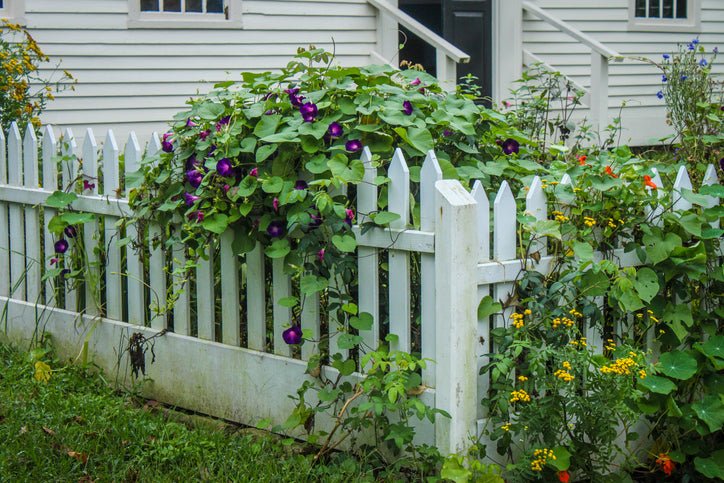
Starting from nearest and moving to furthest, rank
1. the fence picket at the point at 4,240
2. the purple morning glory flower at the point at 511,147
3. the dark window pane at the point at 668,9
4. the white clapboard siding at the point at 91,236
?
the purple morning glory flower at the point at 511,147 < the white clapboard siding at the point at 91,236 < the fence picket at the point at 4,240 < the dark window pane at the point at 668,9

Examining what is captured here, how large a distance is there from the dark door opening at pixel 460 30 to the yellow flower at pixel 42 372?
22.7ft

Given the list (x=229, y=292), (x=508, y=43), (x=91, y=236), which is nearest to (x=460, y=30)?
(x=508, y=43)

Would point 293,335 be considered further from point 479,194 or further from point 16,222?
point 16,222

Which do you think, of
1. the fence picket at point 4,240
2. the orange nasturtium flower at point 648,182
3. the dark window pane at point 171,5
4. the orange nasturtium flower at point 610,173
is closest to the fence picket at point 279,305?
the orange nasturtium flower at point 610,173

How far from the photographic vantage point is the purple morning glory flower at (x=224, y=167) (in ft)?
12.1

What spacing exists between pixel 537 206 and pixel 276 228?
952 millimetres

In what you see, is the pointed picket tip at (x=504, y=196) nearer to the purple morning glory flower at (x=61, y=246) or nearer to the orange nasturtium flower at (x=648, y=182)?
the orange nasturtium flower at (x=648, y=182)

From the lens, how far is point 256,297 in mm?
3939

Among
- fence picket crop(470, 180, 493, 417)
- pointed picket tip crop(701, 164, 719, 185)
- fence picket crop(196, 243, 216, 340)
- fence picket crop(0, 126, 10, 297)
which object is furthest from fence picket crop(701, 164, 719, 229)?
fence picket crop(0, 126, 10, 297)

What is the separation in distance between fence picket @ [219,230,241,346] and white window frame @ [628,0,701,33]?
361 inches

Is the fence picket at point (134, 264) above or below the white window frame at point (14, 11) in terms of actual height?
below

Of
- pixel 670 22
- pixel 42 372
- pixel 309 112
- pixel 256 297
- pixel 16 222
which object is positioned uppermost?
pixel 670 22

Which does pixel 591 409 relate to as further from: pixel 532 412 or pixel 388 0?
pixel 388 0

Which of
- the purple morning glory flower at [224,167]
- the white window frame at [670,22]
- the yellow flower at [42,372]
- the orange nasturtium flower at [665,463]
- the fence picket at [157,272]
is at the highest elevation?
the white window frame at [670,22]
